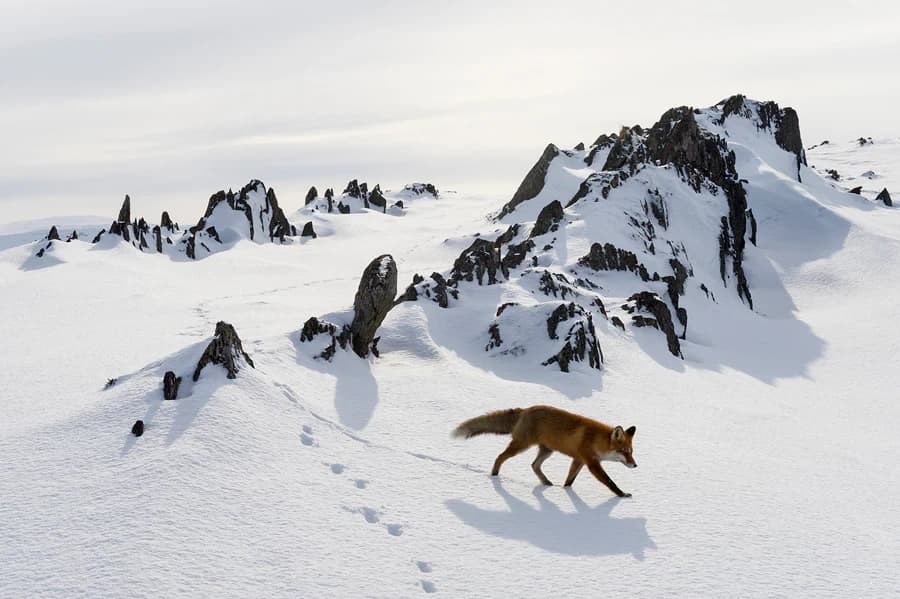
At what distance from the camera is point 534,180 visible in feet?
268

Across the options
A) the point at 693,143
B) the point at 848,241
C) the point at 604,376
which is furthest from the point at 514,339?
the point at 848,241

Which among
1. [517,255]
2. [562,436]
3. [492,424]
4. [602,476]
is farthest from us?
[517,255]

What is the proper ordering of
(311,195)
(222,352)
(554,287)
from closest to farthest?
(222,352)
(554,287)
(311,195)

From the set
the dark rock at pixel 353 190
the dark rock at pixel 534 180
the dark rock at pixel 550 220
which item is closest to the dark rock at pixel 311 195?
the dark rock at pixel 353 190

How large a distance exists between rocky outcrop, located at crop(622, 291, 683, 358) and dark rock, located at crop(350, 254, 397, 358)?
11933mm

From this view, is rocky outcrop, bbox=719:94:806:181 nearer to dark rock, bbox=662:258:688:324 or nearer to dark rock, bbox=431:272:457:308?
dark rock, bbox=662:258:688:324

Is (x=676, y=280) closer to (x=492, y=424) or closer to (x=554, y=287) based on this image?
(x=554, y=287)

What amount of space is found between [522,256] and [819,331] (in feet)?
Answer: 59.7

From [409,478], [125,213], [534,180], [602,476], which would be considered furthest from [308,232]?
A: [602,476]

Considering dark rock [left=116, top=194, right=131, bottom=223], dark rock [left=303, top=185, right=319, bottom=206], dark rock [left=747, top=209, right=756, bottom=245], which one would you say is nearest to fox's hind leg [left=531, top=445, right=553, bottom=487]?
dark rock [left=747, top=209, right=756, bottom=245]

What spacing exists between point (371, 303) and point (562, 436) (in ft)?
31.9

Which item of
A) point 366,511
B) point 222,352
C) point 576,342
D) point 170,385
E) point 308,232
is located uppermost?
point 222,352

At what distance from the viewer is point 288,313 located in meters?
31.9

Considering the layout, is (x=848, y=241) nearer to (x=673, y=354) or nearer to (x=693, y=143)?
(x=693, y=143)
